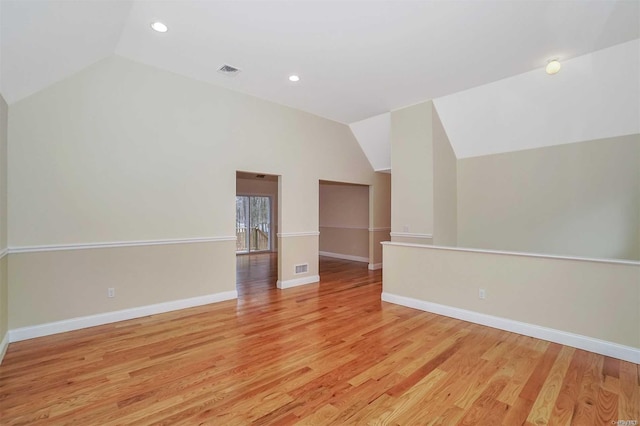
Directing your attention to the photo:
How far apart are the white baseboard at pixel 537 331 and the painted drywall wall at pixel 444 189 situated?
3.93 feet

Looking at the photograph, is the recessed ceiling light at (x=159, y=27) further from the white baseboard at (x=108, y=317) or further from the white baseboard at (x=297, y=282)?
the white baseboard at (x=297, y=282)

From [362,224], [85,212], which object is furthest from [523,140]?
[85,212]

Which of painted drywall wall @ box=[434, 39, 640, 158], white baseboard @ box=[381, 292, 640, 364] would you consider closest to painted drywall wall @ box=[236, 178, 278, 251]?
painted drywall wall @ box=[434, 39, 640, 158]

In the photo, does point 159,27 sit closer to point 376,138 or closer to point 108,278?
point 108,278

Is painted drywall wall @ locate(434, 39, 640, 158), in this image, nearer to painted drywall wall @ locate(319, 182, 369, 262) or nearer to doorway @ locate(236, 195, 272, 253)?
painted drywall wall @ locate(319, 182, 369, 262)

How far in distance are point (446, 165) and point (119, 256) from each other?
5.03m

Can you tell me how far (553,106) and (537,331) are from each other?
287 cm

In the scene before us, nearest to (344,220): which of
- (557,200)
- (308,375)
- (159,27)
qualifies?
(557,200)

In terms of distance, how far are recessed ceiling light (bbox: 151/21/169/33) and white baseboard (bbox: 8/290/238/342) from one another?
321 centimetres

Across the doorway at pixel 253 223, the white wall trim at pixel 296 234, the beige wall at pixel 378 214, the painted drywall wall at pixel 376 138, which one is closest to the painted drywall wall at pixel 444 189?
Result: the painted drywall wall at pixel 376 138

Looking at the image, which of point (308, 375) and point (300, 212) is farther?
point (300, 212)

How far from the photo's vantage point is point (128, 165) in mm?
3646

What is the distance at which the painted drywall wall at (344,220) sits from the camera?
8.08 meters

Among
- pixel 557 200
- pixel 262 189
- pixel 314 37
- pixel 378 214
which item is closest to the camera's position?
pixel 314 37
